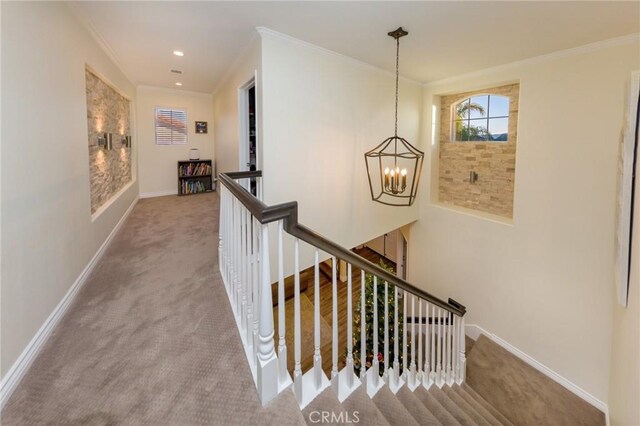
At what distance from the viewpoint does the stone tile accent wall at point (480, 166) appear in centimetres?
411

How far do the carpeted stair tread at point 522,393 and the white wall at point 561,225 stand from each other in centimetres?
21

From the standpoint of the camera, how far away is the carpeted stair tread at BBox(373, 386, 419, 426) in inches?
66.3

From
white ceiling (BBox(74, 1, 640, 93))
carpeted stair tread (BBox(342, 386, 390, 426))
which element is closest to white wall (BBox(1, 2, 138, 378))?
white ceiling (BBox(74, 1, 640, 93))

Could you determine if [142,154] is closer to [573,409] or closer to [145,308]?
[145,308]

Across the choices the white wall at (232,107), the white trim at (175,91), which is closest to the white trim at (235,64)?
the white wall at (232,107)

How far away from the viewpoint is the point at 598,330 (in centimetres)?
322

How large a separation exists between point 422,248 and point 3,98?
5352 mm

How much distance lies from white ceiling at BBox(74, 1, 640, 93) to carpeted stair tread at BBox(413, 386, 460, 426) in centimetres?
317

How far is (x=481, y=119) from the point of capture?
4.50 m

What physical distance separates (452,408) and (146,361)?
233 centimetres

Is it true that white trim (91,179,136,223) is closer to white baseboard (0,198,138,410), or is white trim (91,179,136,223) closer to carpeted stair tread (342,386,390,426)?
white baseboard (0,198,138,410)

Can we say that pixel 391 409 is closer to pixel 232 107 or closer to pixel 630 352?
pixel 630 352

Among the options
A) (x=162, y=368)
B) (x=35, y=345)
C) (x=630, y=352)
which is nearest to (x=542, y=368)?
(x=630, y=352)

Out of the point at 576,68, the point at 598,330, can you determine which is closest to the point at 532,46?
the point at 576,68
